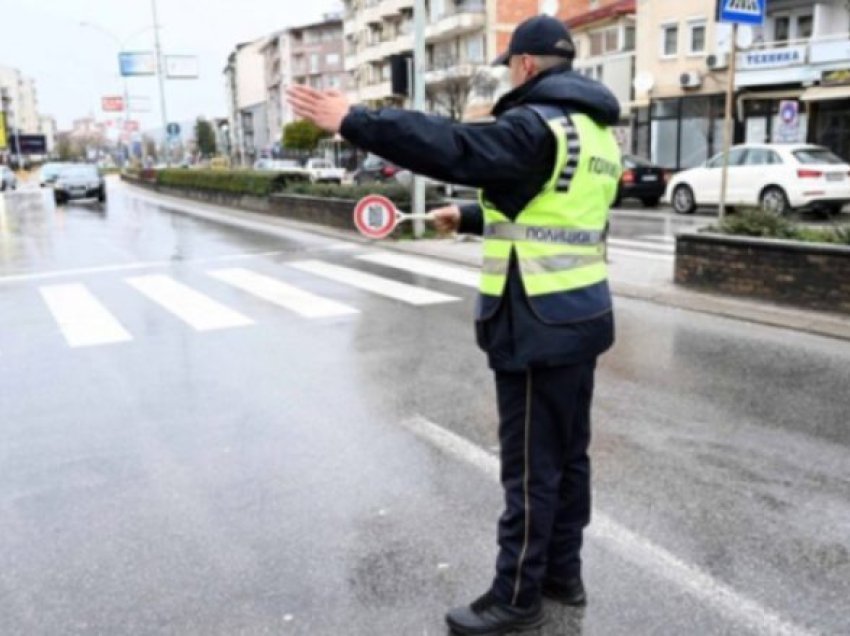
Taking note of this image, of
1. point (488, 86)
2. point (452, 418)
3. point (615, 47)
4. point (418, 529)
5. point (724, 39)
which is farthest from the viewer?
point (488, 86)

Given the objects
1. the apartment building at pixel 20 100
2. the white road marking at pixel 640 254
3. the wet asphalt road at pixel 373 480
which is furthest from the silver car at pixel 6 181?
the apartment building at pixel 20 100

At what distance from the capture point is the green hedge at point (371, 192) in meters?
17.0

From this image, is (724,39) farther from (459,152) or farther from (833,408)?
(459,152)

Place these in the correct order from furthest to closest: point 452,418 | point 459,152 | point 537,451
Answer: point 452,418
point 537,451
point 459,152

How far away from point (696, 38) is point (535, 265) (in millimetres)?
32642

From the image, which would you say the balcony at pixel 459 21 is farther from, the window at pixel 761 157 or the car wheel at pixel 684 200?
the window at pixel 761 157

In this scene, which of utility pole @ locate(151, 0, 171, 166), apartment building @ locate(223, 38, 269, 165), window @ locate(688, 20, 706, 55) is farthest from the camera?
apartment building @ locate(223, 38, 269, 165)

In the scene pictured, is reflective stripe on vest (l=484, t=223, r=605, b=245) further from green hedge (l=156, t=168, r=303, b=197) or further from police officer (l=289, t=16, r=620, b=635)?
green hedge (l=156, t=168, r=303, b=197)

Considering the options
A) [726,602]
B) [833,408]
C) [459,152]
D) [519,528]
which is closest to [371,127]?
[459,152]

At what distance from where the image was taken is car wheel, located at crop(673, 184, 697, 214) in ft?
69.6

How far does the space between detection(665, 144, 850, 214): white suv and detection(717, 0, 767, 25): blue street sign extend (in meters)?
7.62

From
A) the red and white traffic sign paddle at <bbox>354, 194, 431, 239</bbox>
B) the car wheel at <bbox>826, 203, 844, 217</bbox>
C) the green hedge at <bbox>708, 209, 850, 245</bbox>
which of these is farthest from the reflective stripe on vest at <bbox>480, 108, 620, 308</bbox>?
the car wheel at <bbox>826, 203, 844, 217</bbox>

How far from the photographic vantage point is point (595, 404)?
19.4ft

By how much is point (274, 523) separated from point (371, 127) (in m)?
2.09
